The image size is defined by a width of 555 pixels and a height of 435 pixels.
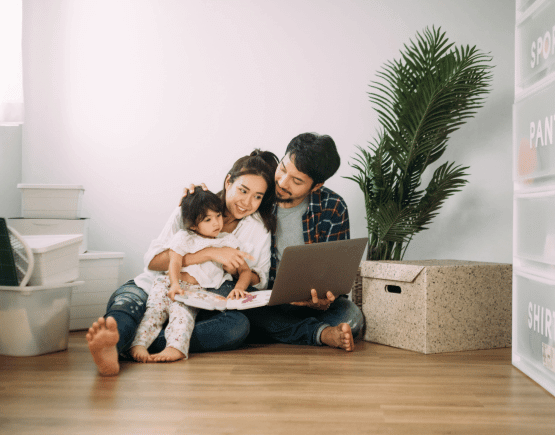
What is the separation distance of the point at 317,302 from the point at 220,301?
1.20 ft

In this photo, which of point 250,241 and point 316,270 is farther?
point 250,241

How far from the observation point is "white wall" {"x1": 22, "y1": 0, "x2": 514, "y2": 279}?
2.58 meters

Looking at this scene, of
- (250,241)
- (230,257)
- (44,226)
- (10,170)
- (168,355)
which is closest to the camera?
(168,355)

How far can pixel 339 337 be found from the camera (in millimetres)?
1813

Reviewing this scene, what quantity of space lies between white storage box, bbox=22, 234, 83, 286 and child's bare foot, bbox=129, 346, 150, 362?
39 centimetres

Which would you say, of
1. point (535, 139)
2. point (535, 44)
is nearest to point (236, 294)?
point (535, 139)

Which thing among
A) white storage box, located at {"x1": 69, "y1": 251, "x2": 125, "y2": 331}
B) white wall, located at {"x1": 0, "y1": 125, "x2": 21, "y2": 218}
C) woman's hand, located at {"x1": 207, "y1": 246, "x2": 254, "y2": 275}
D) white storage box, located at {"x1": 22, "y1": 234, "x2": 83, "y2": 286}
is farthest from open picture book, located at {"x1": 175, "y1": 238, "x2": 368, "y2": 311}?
white wall, located at {"x1": 0, "y1": 125, "x2": 21, "y2": 218}

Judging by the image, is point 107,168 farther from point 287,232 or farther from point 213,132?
point 287,232

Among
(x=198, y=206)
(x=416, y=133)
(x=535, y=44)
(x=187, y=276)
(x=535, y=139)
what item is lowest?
(x=187, y=276)

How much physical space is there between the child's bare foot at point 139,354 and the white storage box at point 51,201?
929mm

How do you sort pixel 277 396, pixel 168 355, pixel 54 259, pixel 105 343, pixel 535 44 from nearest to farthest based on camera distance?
pixel 277 396 → pixel 105 343 → pixel 535 44 → pixel 168 355 → pixel 54 259

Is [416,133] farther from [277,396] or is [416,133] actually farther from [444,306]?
[277,396]

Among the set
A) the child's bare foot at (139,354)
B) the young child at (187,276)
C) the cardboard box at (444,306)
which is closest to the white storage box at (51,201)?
the young child at (187,276)

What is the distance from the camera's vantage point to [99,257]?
228 cm
